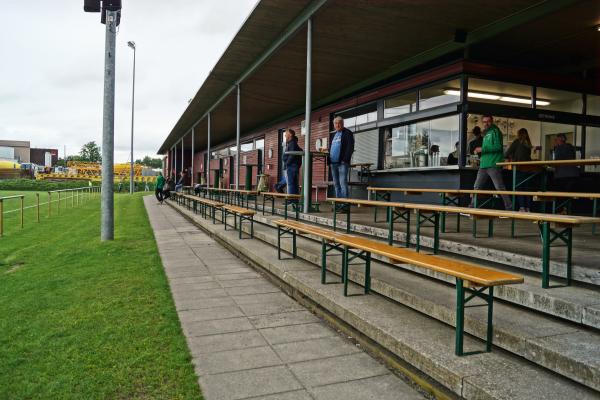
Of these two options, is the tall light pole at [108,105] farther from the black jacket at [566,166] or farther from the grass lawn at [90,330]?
the black jacket at [566,166]

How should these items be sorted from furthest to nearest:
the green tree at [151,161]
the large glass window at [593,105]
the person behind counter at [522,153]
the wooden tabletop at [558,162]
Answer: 1. the green tree at [151,161]
2. the large glass window at [593,105]
3. the person behind counter at [522,153]
4. the wooden tabletop at [558,162]

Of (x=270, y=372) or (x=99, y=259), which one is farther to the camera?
(x=99, y=259)

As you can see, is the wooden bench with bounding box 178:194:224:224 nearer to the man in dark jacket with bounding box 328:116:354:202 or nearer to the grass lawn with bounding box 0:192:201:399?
the man in dark jacket with bounding box 328:116:354:202

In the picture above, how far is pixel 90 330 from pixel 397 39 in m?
6.92

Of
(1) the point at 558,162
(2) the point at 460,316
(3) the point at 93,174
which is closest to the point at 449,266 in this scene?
(2) the point at 460,316

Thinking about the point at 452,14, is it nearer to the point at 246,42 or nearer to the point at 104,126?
the point at 246,42

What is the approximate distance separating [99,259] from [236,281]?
8.07 feet

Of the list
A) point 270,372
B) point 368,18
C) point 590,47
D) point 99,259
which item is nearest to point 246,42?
point 368,18

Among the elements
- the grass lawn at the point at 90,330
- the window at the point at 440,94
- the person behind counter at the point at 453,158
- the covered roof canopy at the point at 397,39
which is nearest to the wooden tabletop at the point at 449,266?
the grass lawn at the point at 90,330

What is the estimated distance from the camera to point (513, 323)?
280 cm

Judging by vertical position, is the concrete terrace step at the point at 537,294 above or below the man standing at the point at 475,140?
below

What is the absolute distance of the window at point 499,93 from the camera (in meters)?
8.03

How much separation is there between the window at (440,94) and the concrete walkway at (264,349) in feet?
16.7

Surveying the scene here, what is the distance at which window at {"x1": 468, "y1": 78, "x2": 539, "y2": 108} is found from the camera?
803cm
